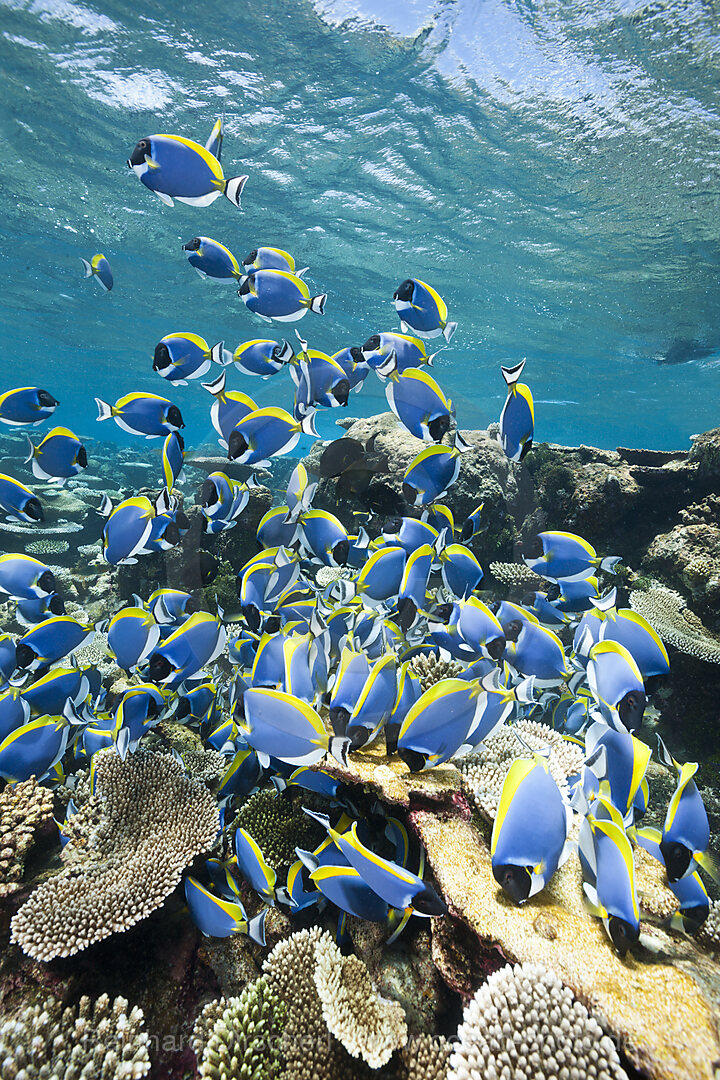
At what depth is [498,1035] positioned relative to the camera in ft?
5.95

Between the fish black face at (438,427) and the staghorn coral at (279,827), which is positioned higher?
the fish black face at (438,427)

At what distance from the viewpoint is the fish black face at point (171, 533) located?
347cm

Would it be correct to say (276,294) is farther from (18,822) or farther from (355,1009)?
(355,1009)

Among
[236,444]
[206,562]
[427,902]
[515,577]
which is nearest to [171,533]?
[236,444]

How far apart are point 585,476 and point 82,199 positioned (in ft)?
66.9

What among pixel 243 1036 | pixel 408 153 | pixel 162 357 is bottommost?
pixel 243 1036

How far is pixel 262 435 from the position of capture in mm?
3338

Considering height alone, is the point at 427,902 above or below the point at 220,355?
below

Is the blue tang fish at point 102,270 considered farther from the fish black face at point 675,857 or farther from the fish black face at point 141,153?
the fish black face at point 675,857

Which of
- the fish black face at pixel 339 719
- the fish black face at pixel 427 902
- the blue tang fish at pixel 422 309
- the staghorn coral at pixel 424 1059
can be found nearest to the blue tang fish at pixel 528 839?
the fish black face at pixel 427 902

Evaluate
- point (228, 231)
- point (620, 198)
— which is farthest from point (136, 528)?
point (228, 231)

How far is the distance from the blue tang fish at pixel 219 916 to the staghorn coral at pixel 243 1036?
0.25 meters

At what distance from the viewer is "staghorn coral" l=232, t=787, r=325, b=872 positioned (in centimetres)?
314

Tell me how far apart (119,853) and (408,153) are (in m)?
16.6
